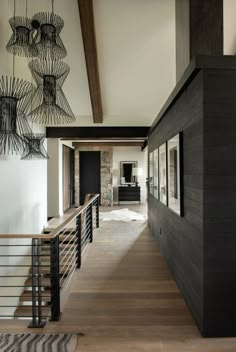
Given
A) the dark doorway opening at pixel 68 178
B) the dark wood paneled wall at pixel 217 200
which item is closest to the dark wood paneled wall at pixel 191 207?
the dark wood paneled wall at pixel 217 200

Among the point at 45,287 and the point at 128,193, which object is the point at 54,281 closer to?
the point at 45,287

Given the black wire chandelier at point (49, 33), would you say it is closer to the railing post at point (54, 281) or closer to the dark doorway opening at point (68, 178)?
the railing post at point (54, 281)

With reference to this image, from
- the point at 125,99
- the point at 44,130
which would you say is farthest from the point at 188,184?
the point at 44,130

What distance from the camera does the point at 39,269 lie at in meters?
2.56

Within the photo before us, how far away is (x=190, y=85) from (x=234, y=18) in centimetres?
254

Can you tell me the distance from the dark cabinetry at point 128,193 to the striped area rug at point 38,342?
9060 millimetres

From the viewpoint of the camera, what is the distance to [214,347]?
2092 millimetres

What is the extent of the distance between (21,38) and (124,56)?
2.27 m

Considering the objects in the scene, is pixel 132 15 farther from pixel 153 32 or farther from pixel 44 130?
pixel 44 130

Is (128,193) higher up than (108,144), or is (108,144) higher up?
(108,144)

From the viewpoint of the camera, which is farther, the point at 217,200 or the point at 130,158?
the point at 130,158

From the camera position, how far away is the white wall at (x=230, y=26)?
3.80m

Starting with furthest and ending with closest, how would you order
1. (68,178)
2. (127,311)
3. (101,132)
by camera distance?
(68,178)
(101,132)
(127,311)

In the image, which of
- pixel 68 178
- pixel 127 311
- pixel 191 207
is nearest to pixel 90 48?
pixel 191 207
